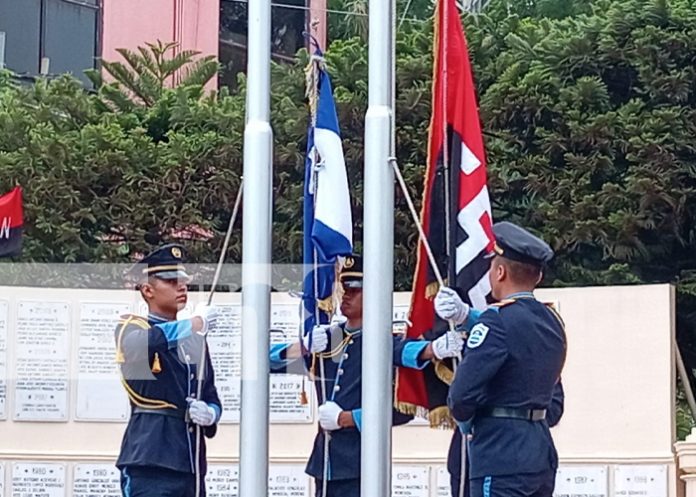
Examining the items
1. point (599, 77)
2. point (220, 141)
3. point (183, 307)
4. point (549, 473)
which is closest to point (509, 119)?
point (599, 77)

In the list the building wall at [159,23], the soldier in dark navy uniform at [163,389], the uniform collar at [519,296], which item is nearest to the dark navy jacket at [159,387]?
the soldier in dark navy uniform at [163,389]

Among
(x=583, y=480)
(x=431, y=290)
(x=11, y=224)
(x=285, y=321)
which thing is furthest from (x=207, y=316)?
(x=11, y=224)

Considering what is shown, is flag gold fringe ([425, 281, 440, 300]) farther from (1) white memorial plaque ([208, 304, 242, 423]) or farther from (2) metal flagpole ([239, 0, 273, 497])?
(1) white memorial plaque ([208, 304, 242, 423])

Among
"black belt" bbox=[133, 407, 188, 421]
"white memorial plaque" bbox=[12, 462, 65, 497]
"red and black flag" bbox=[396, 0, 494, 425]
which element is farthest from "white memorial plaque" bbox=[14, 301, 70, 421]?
"red and black flag" bbox=[396, 0, 494, 425]

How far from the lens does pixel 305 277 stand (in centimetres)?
576

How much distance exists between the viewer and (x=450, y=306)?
4.93m

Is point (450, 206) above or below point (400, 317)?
above

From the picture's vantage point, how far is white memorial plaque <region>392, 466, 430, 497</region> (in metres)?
6.12

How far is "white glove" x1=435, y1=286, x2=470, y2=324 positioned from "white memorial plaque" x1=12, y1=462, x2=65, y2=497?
2.11m

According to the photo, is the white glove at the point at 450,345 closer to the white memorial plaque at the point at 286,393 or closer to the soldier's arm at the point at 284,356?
the soldier's arm at the point at 284,356

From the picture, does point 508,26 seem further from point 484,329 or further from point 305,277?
point 484,329

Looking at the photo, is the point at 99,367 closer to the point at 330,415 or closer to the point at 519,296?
the point at 330,415

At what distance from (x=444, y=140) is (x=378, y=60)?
0.39 meters

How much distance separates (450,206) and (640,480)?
154 centimetres
